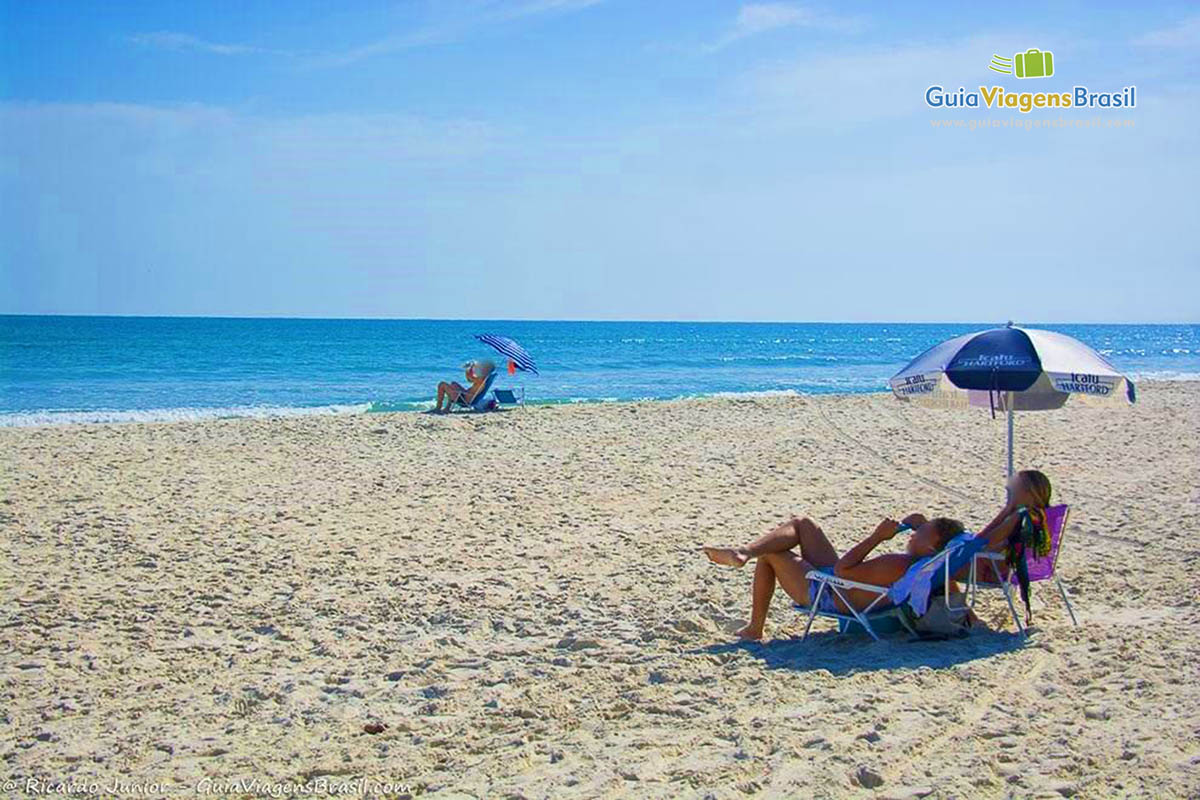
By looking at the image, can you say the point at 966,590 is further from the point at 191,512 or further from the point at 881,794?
the point at 191,512

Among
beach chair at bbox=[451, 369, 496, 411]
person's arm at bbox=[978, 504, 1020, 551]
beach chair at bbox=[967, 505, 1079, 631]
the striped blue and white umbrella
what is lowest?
beach chair at bbox=[967, 505, 1079, 631]

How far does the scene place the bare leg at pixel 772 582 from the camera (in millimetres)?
5305

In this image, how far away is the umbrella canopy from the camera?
5395mm

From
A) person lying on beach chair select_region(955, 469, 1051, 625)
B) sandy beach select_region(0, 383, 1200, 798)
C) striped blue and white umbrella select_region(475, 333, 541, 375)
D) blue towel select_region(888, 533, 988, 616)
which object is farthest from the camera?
striped blue and white umbrella select_region(475, 333, 541, 375)

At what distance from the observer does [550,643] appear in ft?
17.7

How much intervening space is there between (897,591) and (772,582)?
0.62 m

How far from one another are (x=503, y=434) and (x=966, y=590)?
900 centimetres

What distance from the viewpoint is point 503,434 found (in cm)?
1385

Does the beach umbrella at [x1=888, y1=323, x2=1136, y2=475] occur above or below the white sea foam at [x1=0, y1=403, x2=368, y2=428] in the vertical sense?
above

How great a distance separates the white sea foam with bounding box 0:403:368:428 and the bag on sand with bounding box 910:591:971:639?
597 inches

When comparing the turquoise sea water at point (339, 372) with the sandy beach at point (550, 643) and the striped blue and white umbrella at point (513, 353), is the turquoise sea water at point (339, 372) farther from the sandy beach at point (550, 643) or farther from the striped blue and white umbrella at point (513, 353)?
the sandy beach at point (550, 643)

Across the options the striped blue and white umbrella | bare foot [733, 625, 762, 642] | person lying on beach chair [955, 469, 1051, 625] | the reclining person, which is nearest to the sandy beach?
bare foot [733, 625, 762, 642]

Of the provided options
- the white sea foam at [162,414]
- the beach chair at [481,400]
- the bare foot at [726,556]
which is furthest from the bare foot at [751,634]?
the white sea foam at [162,414]

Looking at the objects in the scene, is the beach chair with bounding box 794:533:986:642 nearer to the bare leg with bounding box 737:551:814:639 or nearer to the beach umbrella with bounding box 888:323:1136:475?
the bare leg with bounding box 737:551:814:639
